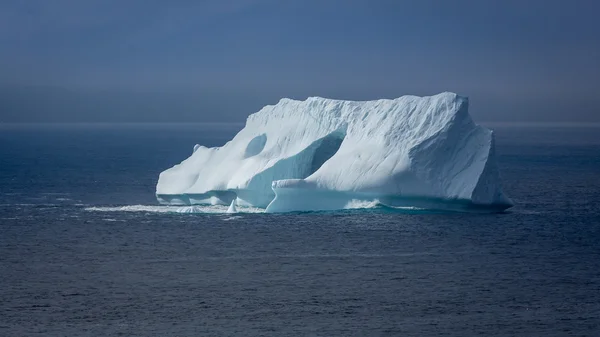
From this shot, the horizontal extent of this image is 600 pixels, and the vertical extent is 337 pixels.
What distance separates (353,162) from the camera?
36.4m

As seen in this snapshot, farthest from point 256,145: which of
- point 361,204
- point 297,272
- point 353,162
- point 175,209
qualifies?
point 297,272

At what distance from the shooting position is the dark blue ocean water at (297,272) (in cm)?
2244

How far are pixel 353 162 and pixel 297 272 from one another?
30.7 ft

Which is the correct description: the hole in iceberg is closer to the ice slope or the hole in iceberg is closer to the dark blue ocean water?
the ice slope

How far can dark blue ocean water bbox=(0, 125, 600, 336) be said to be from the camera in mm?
22438

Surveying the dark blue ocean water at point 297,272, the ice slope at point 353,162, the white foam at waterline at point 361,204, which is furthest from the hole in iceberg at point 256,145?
the white foam at waterline at point 361,204

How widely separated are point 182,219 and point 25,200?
37.8ft

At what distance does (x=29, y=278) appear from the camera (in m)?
27.3

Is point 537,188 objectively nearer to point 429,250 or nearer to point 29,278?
point 429,250

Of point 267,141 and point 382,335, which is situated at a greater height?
point 267,141

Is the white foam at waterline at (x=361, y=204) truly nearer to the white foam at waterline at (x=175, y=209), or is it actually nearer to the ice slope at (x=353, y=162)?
the ice slope at (x=353, y=162)

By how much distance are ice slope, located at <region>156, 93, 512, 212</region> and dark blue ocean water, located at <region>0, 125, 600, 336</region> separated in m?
1.04

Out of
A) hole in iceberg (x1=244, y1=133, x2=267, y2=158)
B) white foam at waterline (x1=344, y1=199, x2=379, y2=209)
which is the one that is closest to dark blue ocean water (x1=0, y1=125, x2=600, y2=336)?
white foam at waterline (x1=344, y1=199, x2=379, y2=209)

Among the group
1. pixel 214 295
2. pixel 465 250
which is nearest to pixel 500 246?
pixel 465 250
